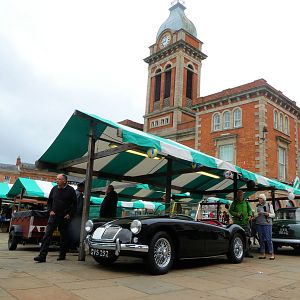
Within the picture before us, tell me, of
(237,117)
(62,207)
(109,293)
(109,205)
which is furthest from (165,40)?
(109,293)

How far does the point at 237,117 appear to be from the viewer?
31.3m

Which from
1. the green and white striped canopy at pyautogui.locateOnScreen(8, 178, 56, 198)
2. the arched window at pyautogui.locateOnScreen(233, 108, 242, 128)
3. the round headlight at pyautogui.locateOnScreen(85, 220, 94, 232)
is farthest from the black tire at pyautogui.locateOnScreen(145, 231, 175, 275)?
the arched window at pyautogui.locateOnScreen(233, 108, 242, 128)

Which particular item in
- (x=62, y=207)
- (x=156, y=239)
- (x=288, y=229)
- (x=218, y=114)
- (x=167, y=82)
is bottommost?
(x=156, y=239)

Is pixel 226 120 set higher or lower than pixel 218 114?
lower

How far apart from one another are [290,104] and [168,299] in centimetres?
3213

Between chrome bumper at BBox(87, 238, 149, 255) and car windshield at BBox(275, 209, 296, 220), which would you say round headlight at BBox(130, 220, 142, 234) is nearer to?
chrome bumper at BBox(87, 238, 149, 255)

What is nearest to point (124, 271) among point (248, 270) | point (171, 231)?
point (171, 231)

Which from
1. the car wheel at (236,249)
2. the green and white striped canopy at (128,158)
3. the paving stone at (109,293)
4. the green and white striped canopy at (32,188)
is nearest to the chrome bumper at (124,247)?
the paving stone at (109,293)

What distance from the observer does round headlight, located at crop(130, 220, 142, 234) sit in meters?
6.09

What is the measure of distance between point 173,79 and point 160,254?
120ft

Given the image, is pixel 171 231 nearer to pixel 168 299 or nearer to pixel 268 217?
pixel 168 299

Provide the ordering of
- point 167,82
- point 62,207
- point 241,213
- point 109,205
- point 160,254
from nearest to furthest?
1. point 160,254
2. point 62,207
3. point 109,205
4. point 241,213
5. point 167,82

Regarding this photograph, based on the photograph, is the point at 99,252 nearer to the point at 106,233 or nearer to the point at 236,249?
the point at 106,233

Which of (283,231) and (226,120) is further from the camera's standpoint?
(226,120)
